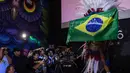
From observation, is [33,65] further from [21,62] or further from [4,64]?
[4,64]

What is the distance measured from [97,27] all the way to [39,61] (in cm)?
186

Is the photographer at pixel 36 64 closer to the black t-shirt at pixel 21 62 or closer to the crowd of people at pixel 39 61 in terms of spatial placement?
the crowd of people at pixel 39 61

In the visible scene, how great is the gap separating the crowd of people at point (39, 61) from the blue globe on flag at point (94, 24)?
1.14 m

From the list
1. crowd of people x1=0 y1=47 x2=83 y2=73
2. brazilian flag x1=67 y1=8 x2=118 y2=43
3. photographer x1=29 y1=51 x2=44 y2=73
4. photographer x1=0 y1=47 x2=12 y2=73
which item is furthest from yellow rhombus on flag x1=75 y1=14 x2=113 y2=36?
photographer x1=0 y1=47 x2=12 y2=73

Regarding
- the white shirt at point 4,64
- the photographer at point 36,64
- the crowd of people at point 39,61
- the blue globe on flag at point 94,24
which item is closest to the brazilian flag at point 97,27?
the blue globe on flag at point 94,24

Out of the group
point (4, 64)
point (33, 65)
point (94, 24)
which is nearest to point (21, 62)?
point (33, 65)

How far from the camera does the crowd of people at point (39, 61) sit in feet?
16.9

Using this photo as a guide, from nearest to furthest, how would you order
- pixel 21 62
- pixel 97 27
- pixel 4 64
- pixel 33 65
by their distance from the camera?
pixel 97 27 < pixel 4 64 < pixel 33 65 < pixel 21 62

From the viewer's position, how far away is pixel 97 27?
413cm

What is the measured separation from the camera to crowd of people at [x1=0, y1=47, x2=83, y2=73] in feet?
→ 16.9

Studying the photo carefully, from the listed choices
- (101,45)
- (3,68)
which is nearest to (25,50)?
(3,68)

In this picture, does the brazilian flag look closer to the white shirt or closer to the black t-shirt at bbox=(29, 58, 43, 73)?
the black t-shirt at bbox=(29, 58, 43, 73)

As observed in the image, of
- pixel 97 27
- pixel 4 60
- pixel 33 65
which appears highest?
pixel 97 27

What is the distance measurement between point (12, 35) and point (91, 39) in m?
2.57
